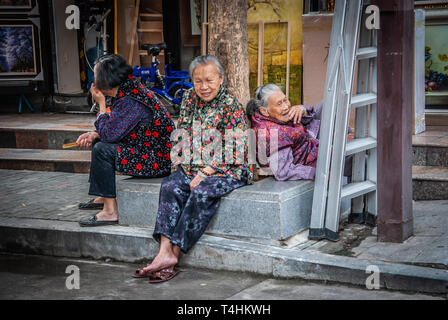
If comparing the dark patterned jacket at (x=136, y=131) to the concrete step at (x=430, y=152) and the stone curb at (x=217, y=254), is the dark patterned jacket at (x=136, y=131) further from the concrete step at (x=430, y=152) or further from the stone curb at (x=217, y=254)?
the concrete step at (x=430, y=152)

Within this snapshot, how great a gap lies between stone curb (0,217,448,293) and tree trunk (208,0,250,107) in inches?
53.2

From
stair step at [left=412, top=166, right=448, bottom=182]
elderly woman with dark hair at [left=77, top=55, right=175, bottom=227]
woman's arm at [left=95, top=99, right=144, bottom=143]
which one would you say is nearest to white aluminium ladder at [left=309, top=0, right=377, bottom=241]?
stair step at [left=412, top=166, right=448, bottom=182]

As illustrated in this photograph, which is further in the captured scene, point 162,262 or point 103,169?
point 103,169

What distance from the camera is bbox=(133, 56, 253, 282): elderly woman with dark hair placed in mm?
4750

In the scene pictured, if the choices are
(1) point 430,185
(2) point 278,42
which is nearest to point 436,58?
(2) point 278,42

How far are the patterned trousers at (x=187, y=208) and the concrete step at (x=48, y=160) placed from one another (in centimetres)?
319

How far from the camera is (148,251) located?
5.08 m

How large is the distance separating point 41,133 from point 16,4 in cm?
284

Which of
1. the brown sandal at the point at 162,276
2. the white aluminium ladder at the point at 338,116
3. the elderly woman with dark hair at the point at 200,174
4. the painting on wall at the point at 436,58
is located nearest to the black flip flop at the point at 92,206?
the elderly woman with dark hair at the point at 200,174

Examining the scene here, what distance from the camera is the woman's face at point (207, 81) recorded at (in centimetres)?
485

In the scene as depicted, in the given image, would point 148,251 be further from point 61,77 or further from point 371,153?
point 61,77

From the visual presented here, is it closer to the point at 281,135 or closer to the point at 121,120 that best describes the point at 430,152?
the point at 281,135

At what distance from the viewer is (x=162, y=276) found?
15.1 ft
